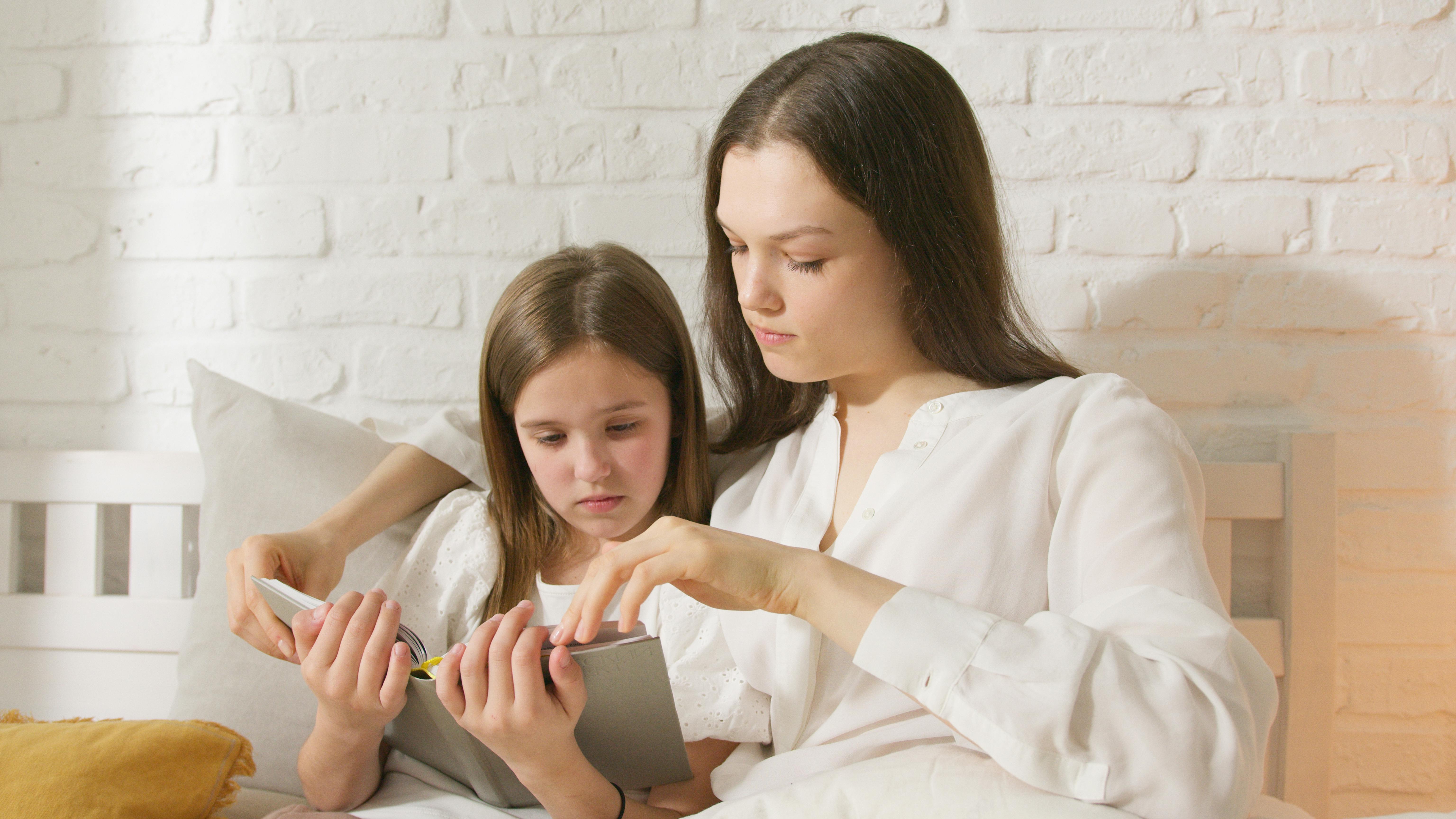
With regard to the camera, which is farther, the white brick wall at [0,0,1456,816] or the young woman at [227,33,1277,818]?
the white brick wall at [0,0,1456,816]

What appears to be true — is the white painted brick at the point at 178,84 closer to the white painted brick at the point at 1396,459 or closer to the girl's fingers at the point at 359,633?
the girl's fingers at the point at 359,633

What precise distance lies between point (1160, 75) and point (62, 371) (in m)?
1.58

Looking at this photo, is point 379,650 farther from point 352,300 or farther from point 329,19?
point 329,19

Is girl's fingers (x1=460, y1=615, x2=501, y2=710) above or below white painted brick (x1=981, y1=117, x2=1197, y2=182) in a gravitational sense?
below

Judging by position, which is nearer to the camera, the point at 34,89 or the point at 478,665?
the point at 478,665

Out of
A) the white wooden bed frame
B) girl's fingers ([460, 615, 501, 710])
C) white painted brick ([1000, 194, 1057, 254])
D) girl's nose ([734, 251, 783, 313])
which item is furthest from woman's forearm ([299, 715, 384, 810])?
white painted brick ([1000, 194, 1057, 254])

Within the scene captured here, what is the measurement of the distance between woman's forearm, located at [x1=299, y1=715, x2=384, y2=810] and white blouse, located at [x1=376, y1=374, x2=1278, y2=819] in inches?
14.0

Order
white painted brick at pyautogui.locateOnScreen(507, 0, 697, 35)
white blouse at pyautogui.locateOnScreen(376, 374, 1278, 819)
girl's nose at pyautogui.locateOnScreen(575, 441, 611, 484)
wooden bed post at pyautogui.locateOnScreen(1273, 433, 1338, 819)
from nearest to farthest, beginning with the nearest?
1. white blouse at pyautogui.locateOnScreen(376, 374, 1278, 819)
2. girl's nose at pyautogui.locateOnScreen(575, 441, 611, 484)
3. wooden bed post at pyautogui.locateOnScreen(1273, 433, 1338, 819)
4. white painted brick at pyautogui.locateOnScreen(507, 0, 697, 35)

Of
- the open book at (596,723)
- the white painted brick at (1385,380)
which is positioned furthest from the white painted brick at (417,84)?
the white painted brick at (1385,380)

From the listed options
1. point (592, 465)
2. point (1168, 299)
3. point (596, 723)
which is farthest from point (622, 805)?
point (1168, 299)

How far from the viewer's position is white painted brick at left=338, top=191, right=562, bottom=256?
1.26m

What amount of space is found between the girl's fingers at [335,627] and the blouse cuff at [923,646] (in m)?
0.44

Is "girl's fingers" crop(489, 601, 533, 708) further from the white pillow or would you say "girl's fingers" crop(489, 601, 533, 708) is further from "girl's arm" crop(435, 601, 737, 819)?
the white pillow

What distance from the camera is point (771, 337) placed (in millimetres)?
884
